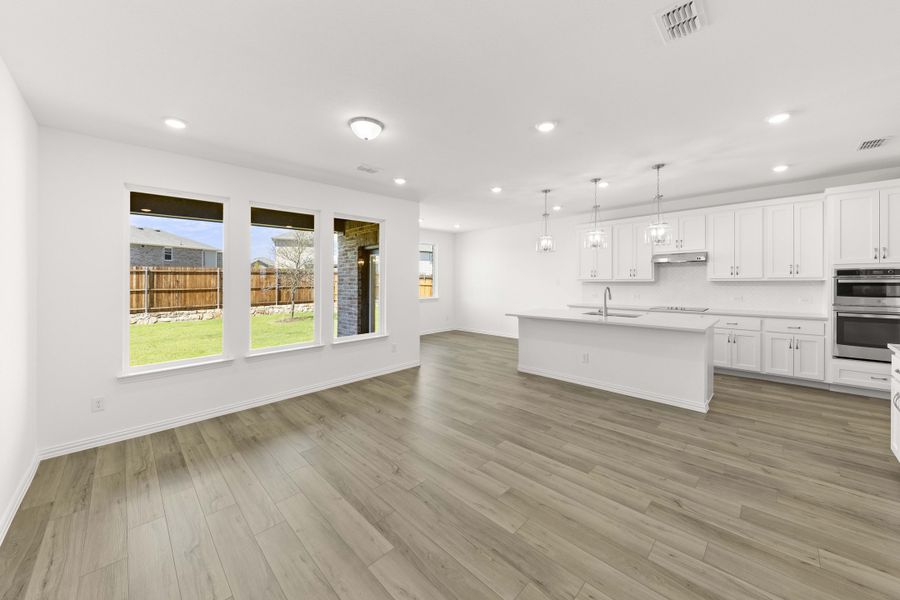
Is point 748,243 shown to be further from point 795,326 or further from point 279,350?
point 279,350

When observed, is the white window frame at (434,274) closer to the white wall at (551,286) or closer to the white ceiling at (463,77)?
the white wall at (551,286)

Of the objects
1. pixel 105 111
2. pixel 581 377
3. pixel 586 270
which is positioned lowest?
pixel 581 377

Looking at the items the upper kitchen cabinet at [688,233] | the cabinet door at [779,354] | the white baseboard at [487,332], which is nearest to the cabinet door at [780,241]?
the upper kitchen cabinet at [688,233]

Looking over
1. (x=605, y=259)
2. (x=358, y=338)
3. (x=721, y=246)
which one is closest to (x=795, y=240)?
(x=721, y=246)

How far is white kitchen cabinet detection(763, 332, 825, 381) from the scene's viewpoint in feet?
14.0

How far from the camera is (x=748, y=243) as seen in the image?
4855mm

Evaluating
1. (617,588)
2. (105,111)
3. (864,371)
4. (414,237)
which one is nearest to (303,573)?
(617,588)

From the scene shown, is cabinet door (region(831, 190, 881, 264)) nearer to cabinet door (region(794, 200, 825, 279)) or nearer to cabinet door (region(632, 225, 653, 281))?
cabinet door (region(794, 200, 825, 279))

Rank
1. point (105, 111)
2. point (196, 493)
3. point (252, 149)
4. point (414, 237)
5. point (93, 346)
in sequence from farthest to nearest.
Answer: point (414, 237) → point (252, 149) → point (93, 346) → point (105, 111) → point (196, 493)

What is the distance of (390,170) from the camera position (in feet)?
13.2

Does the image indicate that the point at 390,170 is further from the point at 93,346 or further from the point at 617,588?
the point at 617,588

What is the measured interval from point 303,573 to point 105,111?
344cm

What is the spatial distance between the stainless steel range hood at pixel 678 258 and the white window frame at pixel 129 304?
611 centimetres

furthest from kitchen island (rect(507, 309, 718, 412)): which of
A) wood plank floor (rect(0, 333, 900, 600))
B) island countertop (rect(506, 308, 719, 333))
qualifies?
wood plank floor (rect(0, 333, 900, 600))
